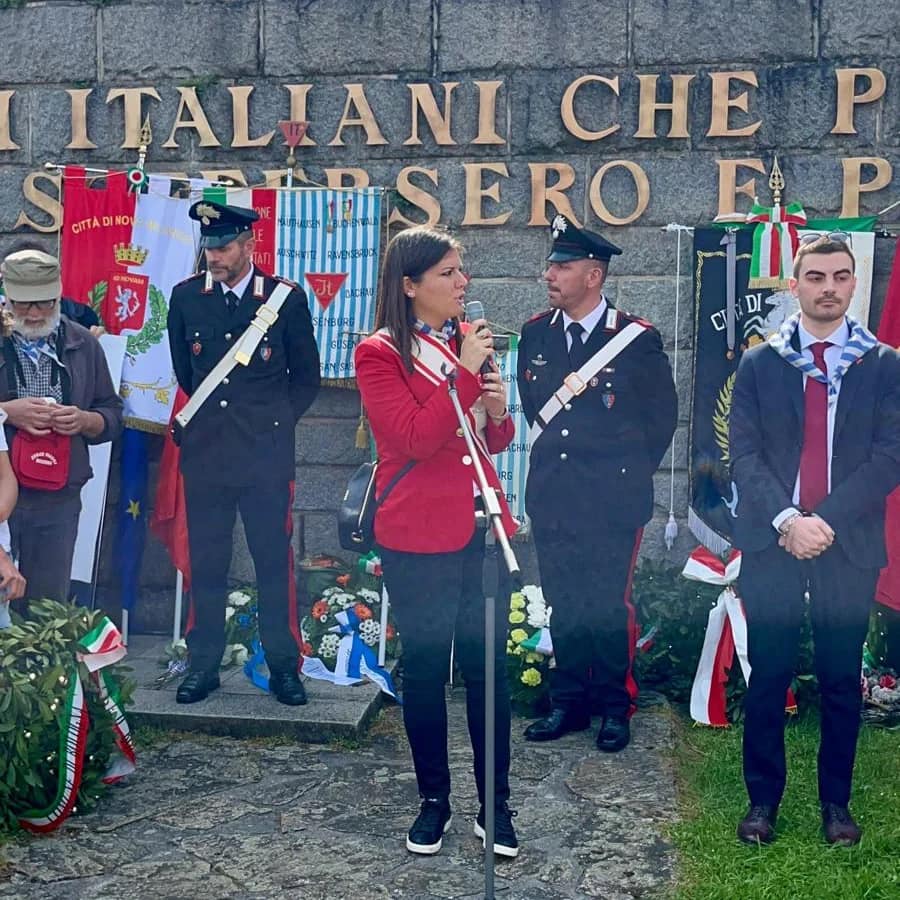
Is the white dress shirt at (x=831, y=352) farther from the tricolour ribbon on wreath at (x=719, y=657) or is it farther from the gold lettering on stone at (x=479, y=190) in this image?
the gold lettering on stone at (x=479, y=190)

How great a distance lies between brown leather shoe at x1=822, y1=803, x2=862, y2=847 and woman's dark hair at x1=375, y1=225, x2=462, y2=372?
1.96 metres

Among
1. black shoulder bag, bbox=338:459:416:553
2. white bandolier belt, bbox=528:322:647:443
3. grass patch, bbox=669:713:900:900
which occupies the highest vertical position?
white bandolier belt, bbox=528:322:647:443

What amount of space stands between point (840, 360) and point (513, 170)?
2856mm

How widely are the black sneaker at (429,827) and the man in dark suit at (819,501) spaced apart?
97cm

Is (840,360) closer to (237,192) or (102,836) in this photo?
(102,836)

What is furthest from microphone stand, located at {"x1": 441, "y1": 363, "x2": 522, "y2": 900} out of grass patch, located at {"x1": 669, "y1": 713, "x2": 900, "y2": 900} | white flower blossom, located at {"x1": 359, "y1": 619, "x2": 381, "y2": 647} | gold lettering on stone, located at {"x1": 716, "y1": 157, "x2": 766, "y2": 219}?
gold lettering on stone, located at {"x1": 716, "y1": 157, "x2": 766, "y2": 219}

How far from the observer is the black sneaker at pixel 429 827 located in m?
4.50

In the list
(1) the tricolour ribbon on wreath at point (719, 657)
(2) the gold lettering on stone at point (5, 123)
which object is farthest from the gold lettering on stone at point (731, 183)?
(2) the gold lettering on stone at point (5, 123)

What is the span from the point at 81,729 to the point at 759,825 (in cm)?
228

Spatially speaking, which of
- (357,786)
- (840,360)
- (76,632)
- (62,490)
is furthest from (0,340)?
(840,360)

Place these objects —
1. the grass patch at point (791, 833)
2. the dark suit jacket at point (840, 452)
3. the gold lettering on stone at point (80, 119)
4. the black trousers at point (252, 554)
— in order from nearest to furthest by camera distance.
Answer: the grass patch at point (791, 833)
the dark suit jacket at point (840, 452)
the black trousers at point (252, 554)
the gold lettering on stone at point (80, 119)

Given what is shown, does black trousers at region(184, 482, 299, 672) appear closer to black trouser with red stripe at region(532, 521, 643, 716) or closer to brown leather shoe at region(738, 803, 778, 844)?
black trouser with red stripe at region(532, 521, 643, 716)

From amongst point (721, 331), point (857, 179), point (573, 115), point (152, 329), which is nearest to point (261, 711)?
point (152, 329)

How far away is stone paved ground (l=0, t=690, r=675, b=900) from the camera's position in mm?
4320
